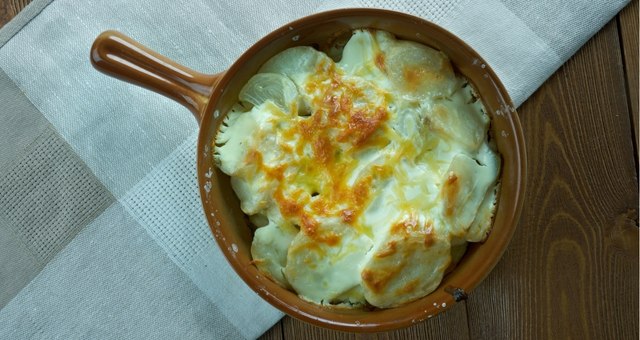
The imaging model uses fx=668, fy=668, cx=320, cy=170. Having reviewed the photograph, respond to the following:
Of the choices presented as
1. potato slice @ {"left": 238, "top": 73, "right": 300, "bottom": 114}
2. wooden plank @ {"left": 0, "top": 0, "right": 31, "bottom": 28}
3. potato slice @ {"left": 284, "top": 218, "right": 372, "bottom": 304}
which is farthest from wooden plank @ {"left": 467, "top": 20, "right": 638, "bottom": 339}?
wooden plank @ {"left": 0, "top": 0, "right": 31, "bottom": 28}

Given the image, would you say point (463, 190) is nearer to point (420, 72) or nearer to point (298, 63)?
point (420, 72)

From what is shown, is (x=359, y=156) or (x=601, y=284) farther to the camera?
(x=601, y=284)

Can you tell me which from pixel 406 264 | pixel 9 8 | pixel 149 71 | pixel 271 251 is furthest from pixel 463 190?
pixel 9 8

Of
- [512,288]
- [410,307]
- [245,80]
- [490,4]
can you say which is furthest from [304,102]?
[512,288]

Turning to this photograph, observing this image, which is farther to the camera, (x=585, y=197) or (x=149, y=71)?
(x=585, y=197)

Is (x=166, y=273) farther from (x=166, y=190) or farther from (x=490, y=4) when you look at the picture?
(x=490, y=4)

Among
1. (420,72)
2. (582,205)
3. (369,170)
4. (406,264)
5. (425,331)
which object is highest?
(420,72)

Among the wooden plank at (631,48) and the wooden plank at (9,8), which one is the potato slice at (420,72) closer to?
the wooden plank at (631,48)
